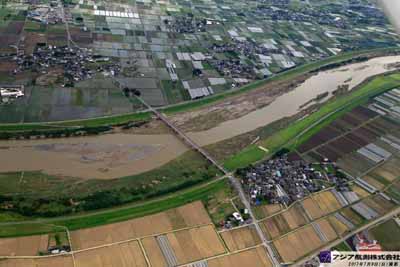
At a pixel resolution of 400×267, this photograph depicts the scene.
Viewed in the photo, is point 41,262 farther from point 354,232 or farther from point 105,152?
point 354,232

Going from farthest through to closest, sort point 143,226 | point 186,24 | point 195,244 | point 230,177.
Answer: point 186,24 < point 230,177 < point 143,226 < point 195,244

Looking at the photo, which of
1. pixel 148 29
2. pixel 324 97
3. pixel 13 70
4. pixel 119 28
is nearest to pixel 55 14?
pixel 119 28

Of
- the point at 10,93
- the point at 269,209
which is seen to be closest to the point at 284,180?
the point at 269,209

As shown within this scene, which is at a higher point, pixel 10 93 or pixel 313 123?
pixel 10 93

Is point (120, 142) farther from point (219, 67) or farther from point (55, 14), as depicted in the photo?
point (55, 14)

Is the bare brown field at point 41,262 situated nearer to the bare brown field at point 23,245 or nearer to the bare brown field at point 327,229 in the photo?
the bare brown field at point 23,245

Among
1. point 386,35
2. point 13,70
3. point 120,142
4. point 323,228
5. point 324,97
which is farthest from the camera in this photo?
point 386,35
